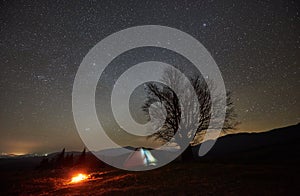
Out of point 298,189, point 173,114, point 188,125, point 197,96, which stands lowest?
point 298,189

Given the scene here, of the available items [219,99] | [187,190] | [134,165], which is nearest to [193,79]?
[219,99]

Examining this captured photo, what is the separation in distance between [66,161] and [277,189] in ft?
187

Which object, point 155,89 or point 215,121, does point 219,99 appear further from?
point 155,89

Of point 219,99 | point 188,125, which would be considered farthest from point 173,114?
point 219,99

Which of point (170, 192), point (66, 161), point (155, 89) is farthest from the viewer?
point (66, 161)

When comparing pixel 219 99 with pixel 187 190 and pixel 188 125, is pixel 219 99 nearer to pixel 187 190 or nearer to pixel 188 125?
pixel 188 125

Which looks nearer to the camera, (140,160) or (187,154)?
(187,154)

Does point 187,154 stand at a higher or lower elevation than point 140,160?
higher

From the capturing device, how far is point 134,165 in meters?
33.6

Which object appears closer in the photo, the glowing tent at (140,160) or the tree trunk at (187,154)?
the tree trunk at (187,154)

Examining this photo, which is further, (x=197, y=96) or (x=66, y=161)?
(x=66, y=161)

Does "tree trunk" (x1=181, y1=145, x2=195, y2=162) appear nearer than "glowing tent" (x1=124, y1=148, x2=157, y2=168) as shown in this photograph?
Yes

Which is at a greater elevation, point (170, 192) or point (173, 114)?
point (173, 114)

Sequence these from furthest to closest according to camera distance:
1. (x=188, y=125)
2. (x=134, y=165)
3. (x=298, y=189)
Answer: (x=134, y=165) → (x=188, y=125) → (x=298, y=189)
